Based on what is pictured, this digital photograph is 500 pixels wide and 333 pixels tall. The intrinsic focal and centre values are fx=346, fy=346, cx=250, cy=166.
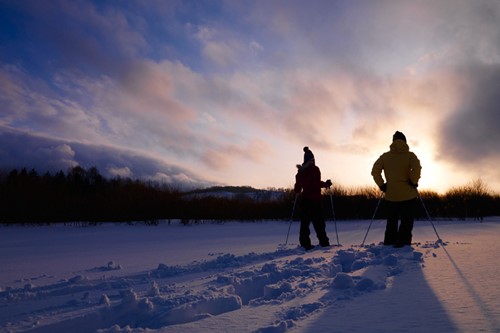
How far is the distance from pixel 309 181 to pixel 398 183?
1.70m

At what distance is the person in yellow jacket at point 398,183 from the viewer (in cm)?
625

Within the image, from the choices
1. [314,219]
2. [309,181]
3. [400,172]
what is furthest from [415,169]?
[314,219]

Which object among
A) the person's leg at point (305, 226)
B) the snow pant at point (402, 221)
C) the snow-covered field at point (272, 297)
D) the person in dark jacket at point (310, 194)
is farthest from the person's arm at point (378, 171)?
the snow-covered field at point (272, 297)

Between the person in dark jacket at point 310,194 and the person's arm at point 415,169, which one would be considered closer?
the person's arm at point 415,169

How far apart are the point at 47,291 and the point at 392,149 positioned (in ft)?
19.2

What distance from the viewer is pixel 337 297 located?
2.88 metres

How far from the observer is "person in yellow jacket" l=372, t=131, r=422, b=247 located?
6.25 metres

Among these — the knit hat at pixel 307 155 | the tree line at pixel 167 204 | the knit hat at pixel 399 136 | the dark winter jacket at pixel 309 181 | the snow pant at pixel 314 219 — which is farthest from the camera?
the tree line at pixel 167 204

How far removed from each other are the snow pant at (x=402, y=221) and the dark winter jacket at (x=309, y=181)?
1441mm

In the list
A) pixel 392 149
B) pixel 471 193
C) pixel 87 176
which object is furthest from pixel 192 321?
pixel 87 176

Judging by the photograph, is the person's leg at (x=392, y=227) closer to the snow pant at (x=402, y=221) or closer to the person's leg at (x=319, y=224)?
the snow pant at (x=402, y=221)

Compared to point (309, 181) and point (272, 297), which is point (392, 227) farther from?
point (272, 297)

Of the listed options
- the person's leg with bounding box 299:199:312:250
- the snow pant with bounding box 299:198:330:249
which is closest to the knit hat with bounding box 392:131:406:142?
the snow pant with bounding box 299:198:330:249

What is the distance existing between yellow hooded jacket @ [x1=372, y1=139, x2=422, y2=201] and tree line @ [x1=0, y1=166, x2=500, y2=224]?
10.2 metres
